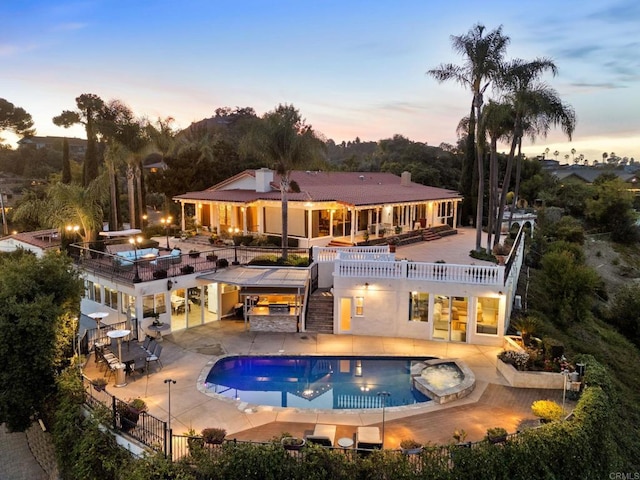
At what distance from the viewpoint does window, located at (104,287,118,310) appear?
1830cm

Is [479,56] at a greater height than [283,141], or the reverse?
[479,56]

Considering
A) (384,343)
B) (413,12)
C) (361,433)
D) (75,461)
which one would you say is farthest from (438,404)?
(413,12)

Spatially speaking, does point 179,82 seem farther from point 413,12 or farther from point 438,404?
point 438,404

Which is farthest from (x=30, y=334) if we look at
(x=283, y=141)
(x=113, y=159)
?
(x=113, y=159)

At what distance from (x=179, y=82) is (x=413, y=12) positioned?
81.6ft

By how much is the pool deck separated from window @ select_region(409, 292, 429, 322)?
3.32ft

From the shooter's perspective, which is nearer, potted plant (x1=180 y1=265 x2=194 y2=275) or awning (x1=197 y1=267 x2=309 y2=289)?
awning (x1=197 y1=267 x2=309 y2=289)

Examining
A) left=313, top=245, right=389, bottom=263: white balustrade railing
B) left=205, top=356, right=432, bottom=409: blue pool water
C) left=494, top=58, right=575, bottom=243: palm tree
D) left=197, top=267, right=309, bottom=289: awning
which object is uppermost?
left=494, top=58, right=575, bottom=243: palm tree

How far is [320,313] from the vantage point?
18391 millimetres

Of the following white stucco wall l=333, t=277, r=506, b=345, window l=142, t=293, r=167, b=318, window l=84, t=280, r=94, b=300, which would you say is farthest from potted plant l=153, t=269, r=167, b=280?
white stucco wall l=333, t=277, r=506, b=345

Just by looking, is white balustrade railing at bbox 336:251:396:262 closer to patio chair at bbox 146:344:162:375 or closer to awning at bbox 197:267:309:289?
awning at bbox 197:267:309:289

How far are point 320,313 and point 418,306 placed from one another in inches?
173

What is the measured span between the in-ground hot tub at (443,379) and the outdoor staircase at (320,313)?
4.96m

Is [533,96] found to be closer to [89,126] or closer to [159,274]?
[159,274]
